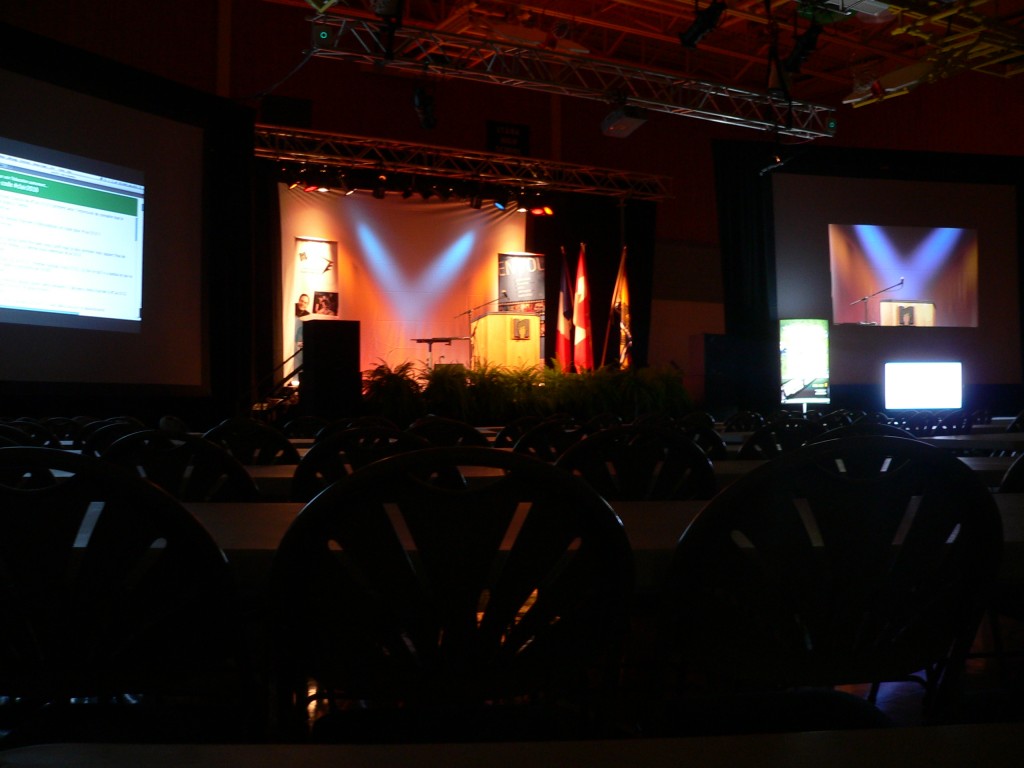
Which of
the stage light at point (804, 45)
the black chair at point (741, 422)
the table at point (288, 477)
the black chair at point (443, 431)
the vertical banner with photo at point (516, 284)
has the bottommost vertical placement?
the black chair at point (741, 422)

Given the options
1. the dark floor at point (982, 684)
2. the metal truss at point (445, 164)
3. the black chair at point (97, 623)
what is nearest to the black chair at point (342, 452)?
the black chair at point (97, 623)

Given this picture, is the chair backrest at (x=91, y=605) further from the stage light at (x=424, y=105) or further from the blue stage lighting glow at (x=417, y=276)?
the blue stage lighting glow at (x=417, y=276)

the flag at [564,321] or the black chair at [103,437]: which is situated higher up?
the flag at [564,321]

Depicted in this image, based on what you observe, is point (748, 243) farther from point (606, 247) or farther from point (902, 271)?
point (902, 271)

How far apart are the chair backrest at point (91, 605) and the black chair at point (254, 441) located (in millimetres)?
2239

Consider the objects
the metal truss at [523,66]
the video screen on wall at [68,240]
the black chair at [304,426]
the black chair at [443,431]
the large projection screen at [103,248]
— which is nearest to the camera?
the black chair at [443,431]

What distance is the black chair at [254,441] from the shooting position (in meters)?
3.45

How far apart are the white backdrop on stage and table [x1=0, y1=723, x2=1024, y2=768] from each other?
10.9 meters

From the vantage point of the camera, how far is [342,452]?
2926 millimetres

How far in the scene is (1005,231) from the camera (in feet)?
43.3

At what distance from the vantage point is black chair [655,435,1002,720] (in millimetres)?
1122

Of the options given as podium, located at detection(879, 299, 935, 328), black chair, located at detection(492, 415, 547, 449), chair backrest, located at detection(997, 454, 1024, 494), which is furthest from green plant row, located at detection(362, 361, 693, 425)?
chair backrest, located at detection(997, 454, 1024, 494)

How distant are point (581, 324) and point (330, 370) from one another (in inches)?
249

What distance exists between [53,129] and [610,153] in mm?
8312
